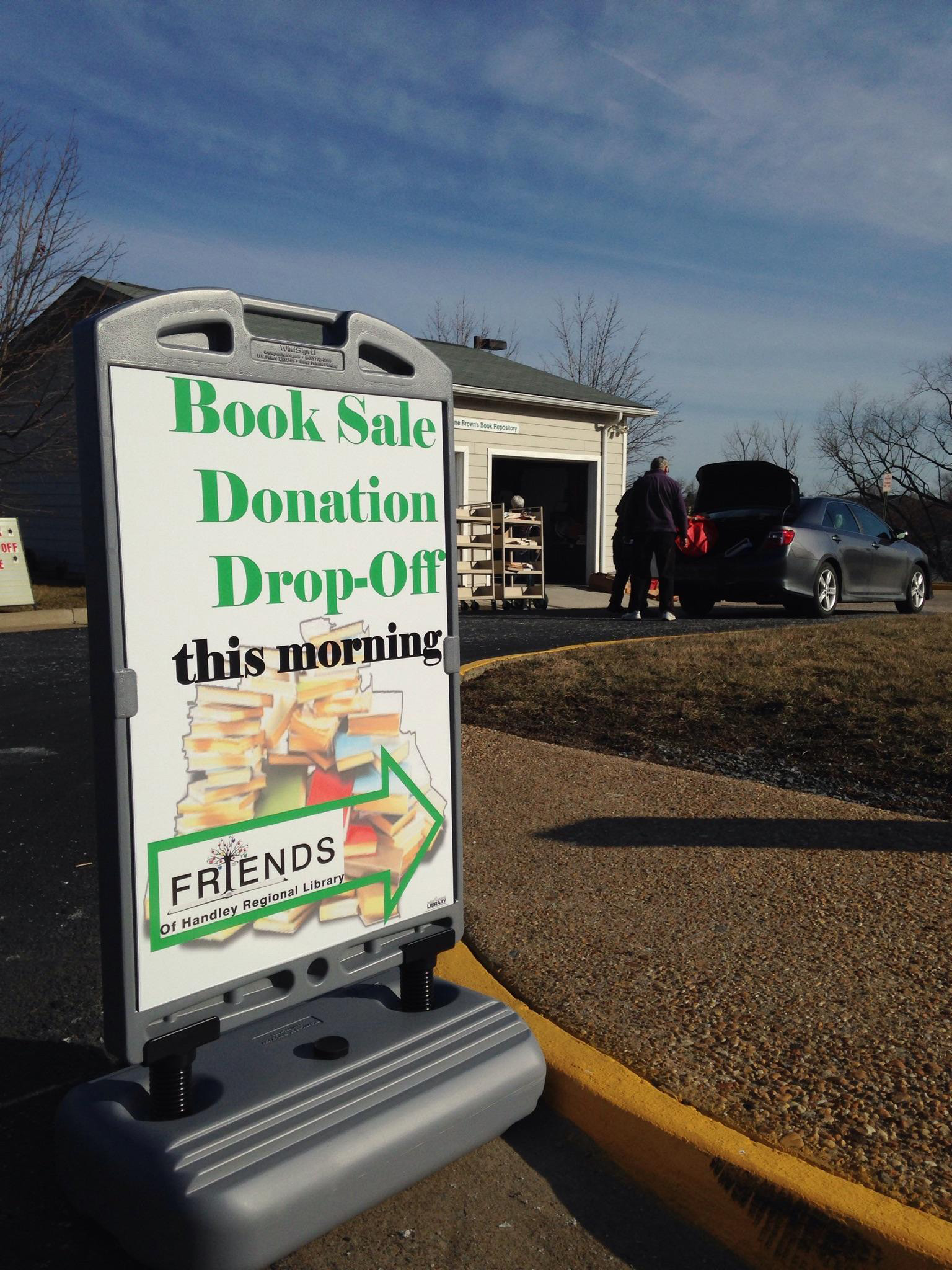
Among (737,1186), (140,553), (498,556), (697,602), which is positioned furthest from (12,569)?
(737,1186)

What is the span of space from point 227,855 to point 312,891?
253 mm

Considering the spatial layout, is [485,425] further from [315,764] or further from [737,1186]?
[737,1186]

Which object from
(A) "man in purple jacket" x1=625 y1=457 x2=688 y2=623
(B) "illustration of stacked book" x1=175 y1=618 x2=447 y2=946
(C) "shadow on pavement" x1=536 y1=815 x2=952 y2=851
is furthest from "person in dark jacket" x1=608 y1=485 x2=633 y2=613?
(B) "illustration of stacked book" x1=175 y1=618 x2=447 y2=946

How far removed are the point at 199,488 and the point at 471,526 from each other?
1444 centimetres

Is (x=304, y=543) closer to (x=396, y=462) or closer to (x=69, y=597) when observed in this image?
(x=396, y=462)

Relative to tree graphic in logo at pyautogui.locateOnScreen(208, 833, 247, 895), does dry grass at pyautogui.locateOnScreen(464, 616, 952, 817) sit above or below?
below

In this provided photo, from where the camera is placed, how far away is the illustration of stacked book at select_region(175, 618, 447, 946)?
88.2 inches

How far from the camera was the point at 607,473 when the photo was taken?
20906mm

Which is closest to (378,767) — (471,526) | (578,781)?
(578,781)

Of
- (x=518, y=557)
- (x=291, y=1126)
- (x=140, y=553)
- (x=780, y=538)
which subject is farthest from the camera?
(x=518, y=557)

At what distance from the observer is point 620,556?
13531 mm

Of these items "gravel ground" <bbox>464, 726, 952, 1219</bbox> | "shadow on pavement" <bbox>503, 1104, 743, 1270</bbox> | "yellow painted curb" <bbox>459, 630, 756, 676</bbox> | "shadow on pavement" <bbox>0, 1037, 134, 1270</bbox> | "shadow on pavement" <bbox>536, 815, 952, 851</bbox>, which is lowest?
"shadow on pavement" <bbox>503, 1104, 743, 1270</bbox>

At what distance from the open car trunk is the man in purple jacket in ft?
1.97

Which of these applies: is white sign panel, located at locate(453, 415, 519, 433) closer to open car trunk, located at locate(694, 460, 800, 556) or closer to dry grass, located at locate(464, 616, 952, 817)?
open car trunk, located at locate(694, 460, 800, 556)
